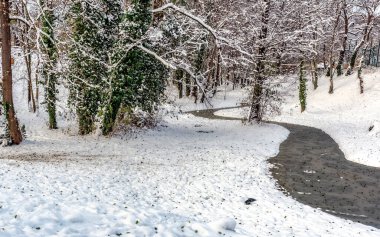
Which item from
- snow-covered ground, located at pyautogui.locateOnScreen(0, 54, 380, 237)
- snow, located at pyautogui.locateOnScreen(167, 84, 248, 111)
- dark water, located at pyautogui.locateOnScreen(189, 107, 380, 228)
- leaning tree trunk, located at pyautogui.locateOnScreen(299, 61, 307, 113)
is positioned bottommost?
dark water, located at pyautogui.locateOnScreen(189, 107, 380, 228)

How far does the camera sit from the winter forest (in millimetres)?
11148

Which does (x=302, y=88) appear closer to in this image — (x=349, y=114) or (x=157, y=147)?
(x=349, y=114)

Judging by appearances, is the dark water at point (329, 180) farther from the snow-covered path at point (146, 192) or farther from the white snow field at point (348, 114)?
the white snow field at point (348, 114)

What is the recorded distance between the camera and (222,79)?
8325cm

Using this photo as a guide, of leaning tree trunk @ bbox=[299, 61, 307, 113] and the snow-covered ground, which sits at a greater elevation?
leaning tree trunk @ bbox=[299, 61, 307, 113]

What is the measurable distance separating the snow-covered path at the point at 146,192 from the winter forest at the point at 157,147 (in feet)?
0.23

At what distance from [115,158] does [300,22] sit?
24.3 metres

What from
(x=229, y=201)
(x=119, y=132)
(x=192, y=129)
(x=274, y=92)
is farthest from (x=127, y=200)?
(x=274, y=92)

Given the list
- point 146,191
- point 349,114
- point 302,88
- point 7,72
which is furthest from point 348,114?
point 7,72

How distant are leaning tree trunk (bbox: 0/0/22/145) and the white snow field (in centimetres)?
1989

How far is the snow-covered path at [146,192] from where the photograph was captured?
952cm

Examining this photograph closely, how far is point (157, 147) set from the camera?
23.7 m

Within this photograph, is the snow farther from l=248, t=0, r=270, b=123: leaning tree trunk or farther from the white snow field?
l=248, t=0, r=270, b=123: leaning tree trunk

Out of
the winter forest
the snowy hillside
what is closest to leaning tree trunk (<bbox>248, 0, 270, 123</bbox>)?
the winter forest
